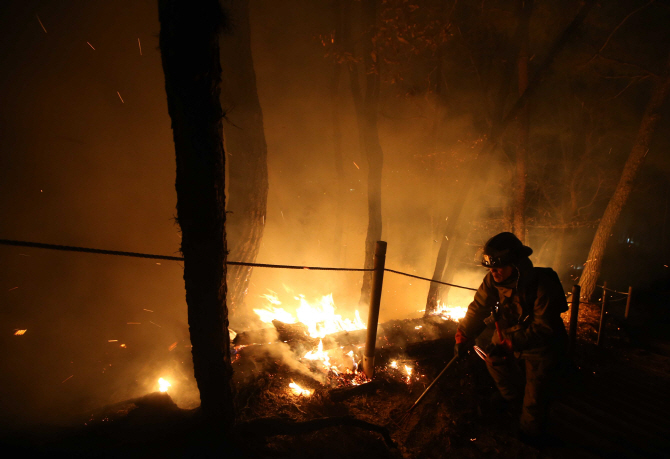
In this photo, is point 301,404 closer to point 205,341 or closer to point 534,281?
point 205,341

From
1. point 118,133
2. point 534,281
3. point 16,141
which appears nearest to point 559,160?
point 534,281

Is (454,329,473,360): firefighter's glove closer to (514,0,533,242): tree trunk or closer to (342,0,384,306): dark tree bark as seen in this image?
(342,0,384,306): dark tree bark

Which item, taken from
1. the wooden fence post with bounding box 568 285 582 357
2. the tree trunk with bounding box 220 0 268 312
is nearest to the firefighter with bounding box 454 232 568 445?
the wooden fence post with bounding box 568 285 582 357

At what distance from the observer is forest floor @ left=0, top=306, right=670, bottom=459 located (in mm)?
2428

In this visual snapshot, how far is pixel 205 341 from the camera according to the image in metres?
2.52

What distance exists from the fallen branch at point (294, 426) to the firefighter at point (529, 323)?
5.89 feet

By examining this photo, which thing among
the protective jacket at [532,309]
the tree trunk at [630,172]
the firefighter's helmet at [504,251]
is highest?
the tree trunk at [630,172]

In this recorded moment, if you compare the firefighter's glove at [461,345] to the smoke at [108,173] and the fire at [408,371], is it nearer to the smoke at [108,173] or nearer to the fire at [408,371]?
the fire at [408,371]

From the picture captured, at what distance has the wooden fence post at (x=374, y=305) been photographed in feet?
12.9

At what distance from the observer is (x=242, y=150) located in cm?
644

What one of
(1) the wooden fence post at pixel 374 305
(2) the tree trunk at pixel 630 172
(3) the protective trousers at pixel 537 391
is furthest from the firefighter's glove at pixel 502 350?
(2) the tree trunk at pixel 630 172

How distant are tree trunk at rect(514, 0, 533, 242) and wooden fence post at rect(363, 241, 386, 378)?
8014 mm

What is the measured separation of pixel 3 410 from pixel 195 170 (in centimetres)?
721

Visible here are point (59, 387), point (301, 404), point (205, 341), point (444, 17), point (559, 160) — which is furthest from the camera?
point (559, 160)
